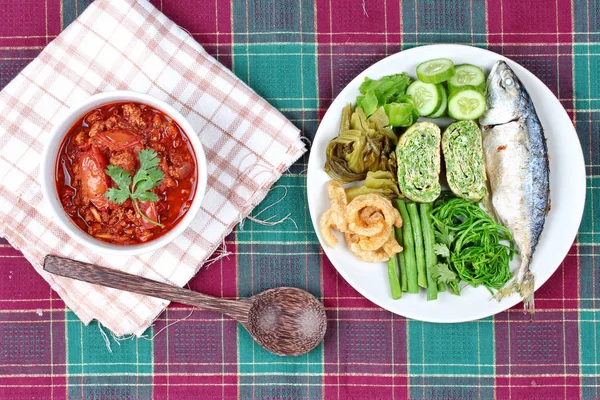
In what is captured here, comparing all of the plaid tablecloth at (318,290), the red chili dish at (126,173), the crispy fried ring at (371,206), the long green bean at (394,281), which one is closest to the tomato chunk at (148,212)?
the red chili dish at (126,173)

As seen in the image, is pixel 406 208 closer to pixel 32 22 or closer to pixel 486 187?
pixel 486 187

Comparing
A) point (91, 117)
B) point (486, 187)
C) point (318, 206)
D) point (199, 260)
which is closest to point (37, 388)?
point (199, 260)

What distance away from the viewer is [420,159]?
2.36 metres

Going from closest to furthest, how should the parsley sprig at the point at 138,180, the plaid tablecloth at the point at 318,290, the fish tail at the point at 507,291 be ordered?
the parsley sprig at the point at 138,180 → the fish tail at the point at 507,291 → the plaid tablecloth at the point at 318,290

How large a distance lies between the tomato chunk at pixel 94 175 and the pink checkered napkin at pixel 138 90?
1.47 feet

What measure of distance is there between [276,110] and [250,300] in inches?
30.9

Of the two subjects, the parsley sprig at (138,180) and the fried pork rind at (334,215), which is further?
the fried pork rind at (334,215)

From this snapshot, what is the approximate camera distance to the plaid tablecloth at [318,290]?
8.30ft

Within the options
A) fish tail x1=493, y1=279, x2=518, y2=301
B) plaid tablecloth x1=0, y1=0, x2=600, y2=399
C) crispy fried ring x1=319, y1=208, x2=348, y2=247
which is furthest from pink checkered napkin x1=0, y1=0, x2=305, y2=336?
fish tail x1=493, y1=279, x2=518, y2=301

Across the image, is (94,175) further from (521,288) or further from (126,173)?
(521,288)

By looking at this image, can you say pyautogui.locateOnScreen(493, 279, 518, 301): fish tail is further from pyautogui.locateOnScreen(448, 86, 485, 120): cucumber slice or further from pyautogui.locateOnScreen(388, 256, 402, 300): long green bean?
pyautogui.locateOnScreen(448, 86, 485, 120): cucumber slice

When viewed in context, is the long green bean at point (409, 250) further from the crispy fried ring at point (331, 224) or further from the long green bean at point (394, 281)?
the crispy fried ring at point (331, 224)

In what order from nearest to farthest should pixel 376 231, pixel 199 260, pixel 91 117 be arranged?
pixel 91 117, pixel 376 231, pixel 199 260

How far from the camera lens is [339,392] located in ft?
8.56
